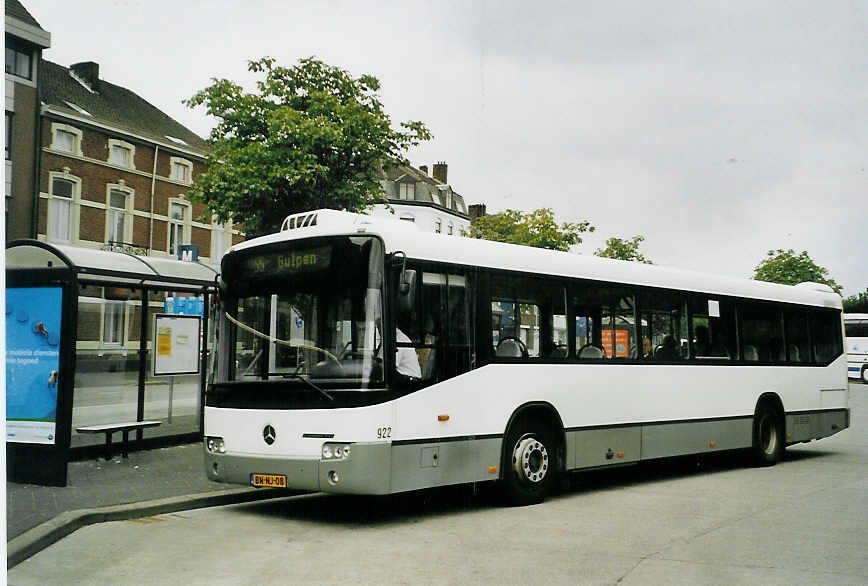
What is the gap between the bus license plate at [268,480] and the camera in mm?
8875

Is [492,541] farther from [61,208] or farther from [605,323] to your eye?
[61,208]

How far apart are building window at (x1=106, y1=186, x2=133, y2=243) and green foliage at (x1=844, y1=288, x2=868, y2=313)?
57325 millimetres

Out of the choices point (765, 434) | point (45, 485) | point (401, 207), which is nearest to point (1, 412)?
point (45, 485)

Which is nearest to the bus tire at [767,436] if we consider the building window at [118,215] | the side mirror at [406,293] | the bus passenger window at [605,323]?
the bus passenger window at [605,323]

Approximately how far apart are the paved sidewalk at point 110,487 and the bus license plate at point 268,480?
1370 mm

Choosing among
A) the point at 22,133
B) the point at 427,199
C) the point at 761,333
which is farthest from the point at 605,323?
the point at 427,199

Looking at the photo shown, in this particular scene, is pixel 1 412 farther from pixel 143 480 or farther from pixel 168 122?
pixel 168 122

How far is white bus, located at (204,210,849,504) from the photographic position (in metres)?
8.73

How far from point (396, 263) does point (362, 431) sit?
62.7 inches

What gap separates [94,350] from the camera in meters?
12.7

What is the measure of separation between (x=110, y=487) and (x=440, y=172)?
251 feet

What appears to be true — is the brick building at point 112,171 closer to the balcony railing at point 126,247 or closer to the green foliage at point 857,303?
the balcony railing at point 126,247

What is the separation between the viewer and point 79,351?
12.2 m

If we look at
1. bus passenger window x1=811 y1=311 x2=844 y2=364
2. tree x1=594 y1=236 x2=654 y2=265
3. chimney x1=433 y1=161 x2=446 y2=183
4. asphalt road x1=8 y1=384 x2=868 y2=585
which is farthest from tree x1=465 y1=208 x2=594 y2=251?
chimney x1=433 y1=161 x2=446 y2=183
